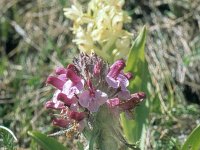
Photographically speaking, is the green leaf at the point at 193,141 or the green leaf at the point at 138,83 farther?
the green leaf at the point at 138,83

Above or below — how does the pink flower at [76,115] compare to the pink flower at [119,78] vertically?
below

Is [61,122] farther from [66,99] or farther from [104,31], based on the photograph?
[104,31]

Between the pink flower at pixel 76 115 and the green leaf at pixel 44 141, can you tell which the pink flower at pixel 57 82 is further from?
the green leaf at pixel 44 141

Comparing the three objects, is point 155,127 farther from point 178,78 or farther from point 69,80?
point 69,80

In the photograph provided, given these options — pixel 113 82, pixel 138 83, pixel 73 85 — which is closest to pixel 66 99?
pixel 73 85

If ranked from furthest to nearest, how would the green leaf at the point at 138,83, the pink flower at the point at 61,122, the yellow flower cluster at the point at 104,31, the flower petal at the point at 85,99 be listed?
the yellow flower cluster at the point at 104,31 → the green leaf at the point at 138,83 → the pink flower at the point at 61,122 → the flower petal at the point at 85,99

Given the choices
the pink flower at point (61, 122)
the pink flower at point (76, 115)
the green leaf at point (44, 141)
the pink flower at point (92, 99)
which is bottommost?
the green leaf at point (44, 141)

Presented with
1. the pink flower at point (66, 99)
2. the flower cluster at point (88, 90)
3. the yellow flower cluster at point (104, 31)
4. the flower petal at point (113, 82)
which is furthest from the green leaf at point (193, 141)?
the yellow flower cluster at point (104, 31)

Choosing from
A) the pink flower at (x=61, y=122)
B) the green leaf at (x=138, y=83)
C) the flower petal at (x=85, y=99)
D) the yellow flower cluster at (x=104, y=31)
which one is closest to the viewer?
the flower petal at (x=85, y=99)

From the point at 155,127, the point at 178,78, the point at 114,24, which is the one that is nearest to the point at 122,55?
the point at 114,24
